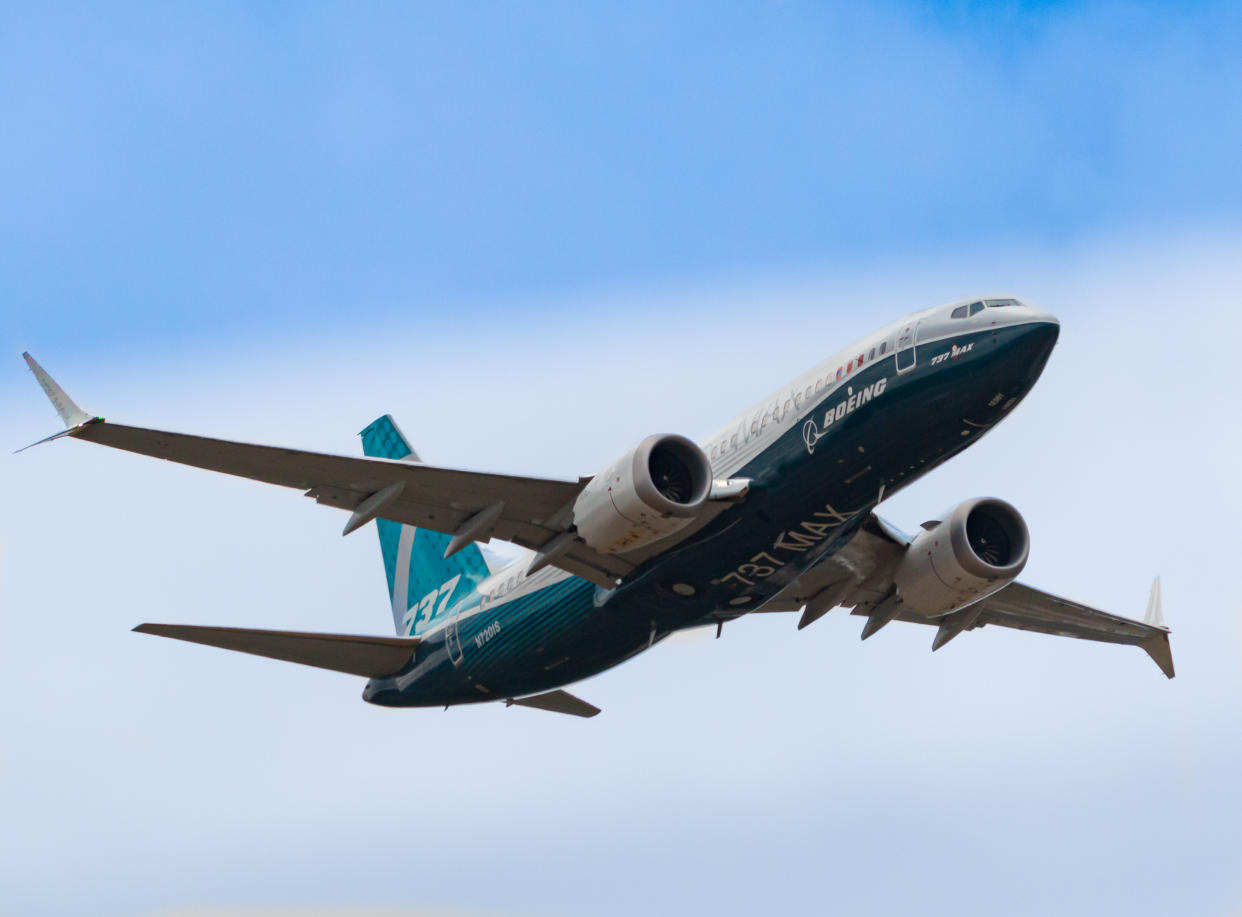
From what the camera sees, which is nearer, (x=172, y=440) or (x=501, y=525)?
(x=172, y=440)

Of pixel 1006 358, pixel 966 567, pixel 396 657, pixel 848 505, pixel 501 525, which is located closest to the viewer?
pixel 1006 358

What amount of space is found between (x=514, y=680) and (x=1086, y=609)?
44.1ft

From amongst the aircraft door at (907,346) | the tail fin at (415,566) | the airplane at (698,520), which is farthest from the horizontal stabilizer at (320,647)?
the aircraft door at (907,346)

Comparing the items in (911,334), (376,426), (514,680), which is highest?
(376,426)

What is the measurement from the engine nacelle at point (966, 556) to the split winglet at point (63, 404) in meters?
16.6

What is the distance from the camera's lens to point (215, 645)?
30375mm

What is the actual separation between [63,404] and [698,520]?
36.2 ft

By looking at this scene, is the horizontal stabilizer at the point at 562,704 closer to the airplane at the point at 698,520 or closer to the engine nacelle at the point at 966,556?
the airplane at the point at 698,520

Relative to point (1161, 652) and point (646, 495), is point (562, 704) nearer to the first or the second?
point (646, 495)

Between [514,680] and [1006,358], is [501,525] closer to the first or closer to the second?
[514,680]

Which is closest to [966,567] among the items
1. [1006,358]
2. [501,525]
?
[1006,358]

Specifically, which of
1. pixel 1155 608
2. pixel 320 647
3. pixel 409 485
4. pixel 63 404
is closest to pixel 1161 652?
pixel 1155 608

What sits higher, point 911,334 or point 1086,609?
point 911,334

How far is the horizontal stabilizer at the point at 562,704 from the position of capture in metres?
34.3
